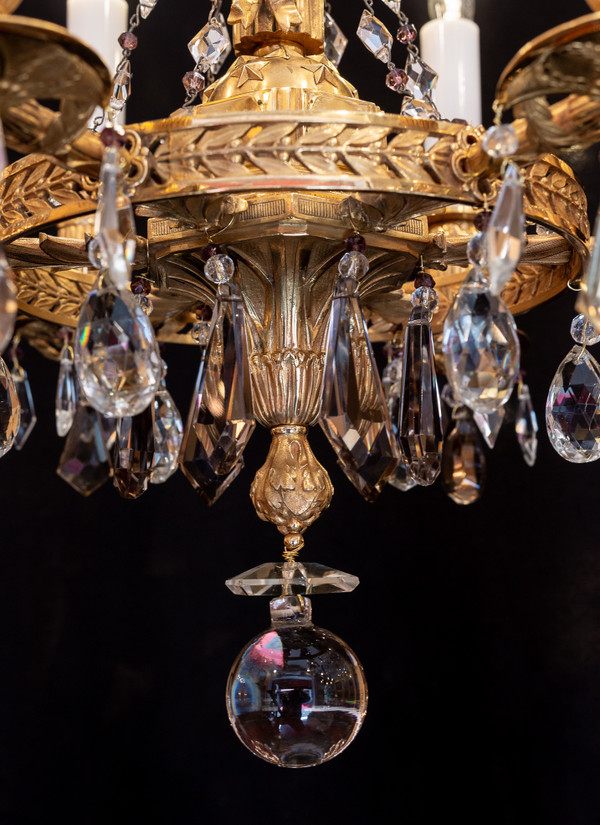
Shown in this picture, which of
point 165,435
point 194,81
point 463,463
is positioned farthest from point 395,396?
point 194,81

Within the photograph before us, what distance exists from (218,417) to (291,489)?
0.33ft

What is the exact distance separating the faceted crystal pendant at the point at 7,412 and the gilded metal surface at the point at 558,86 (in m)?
0.35

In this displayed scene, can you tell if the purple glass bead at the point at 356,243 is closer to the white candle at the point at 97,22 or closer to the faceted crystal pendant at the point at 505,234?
the faceted crystal pendant at the point at 505,234

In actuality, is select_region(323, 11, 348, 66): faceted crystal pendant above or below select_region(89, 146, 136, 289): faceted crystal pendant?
above

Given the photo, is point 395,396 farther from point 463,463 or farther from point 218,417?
point 218,417

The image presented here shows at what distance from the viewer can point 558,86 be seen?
448mm

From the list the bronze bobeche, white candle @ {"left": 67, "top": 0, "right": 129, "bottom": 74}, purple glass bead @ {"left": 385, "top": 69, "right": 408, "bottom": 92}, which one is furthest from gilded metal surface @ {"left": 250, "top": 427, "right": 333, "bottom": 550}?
white candle @ {"left": 67, "top": 0, "right": 129, "bottom": 74}

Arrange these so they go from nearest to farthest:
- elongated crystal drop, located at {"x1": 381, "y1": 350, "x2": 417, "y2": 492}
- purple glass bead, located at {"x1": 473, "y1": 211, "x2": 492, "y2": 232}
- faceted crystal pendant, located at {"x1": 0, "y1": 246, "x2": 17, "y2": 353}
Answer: faceted crystal pendant, located at {"x1": 0, "y1": 246, "x2": 17, "y2": 353}
purple glass bead, located at {"x1": 473, "y1": 211, "x2": 492, "y2": 232}
elongated crystal drop, located at {"x1": 381, "y1": 350, "x2": 417, "y2": 492}

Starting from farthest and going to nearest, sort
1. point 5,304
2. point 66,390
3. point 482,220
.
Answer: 1. point 66,390
2. point 482,220
3. point 5,304

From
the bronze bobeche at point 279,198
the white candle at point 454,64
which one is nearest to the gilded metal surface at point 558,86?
the bronze bobeche at point 279,198

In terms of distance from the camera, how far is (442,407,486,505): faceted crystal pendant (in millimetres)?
891

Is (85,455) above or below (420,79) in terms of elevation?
below

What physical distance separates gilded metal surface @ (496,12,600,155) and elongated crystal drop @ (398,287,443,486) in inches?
6.5

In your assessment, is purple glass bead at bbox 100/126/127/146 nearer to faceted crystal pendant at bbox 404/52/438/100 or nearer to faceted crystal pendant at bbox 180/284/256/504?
faceted crystal pendant at bbox 180/284/256/504
